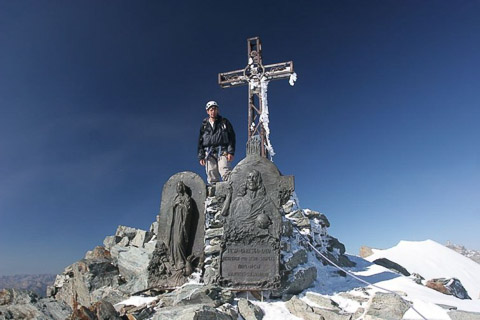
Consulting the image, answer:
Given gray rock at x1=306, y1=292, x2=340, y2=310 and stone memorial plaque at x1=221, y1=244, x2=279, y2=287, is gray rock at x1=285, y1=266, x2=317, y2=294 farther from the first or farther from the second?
stone memorial plaque at x1=221, y1=244, x2=279, y2=287

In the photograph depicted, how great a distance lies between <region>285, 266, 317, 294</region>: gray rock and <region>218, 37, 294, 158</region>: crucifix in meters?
5.18

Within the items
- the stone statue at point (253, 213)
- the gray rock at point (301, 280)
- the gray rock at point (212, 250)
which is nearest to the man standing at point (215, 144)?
the stone statue at point (253, 213)

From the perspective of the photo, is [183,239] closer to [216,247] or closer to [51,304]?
[216,247]

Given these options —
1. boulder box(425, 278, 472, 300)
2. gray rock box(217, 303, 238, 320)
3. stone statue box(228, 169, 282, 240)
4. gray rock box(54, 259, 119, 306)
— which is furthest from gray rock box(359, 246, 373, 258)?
gray rock box(54, 259, 119, 306)

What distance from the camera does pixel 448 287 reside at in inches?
323

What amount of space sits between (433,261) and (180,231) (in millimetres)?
11757

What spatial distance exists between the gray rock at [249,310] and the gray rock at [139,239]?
563cm

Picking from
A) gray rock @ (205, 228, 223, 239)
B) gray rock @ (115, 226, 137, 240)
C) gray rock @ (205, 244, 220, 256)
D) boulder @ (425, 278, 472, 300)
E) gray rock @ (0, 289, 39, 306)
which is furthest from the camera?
gray rock @ (115, 226, 137, 240)

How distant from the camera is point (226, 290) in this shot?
5730 millimetres

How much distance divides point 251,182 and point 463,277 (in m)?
11.2

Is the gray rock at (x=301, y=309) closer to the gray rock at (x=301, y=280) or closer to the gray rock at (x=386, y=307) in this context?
the gray rock at (x=301, y=280)

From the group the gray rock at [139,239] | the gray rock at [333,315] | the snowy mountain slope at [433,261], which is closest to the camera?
the gray rock at [333,315]

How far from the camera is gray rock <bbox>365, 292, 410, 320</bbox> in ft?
15.6

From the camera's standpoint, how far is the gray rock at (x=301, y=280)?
6039mm
